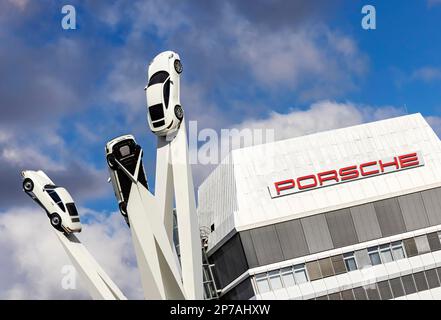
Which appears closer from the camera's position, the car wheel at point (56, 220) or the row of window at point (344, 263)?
the car wheel at point (56, 220)

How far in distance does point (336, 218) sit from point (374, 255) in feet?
14.1

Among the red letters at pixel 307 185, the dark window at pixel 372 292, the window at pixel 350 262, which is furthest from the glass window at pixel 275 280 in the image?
the red letters at pixel 307 185

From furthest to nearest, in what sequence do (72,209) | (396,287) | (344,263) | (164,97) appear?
(344,263), (396,287), (72,209), (164,97)

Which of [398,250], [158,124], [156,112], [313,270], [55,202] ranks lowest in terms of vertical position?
[313,270]

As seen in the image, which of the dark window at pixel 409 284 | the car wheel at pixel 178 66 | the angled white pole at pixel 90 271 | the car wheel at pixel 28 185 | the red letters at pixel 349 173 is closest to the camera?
the car wheel at pixel 178 66

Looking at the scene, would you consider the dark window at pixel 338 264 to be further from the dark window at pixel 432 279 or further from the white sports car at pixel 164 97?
the white sports car at pixel 164 97

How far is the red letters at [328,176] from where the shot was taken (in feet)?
189

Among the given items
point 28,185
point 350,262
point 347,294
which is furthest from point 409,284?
point 28,185

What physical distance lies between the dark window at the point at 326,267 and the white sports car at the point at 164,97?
Result: 66.0 ft

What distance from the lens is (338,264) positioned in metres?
55.8

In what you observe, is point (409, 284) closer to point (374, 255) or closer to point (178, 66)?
point (374, 255)

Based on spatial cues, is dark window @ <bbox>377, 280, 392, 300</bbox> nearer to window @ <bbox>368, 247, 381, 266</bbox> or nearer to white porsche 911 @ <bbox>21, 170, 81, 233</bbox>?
window @ <bbox>368, 247, 381, 266</bbox>

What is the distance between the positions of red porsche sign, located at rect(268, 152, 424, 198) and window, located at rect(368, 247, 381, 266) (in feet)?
19.8
